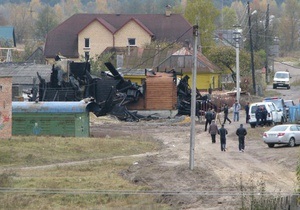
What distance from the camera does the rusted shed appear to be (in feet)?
206

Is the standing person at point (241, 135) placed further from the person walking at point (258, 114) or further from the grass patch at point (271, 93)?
the grass patch at point (271, 93)

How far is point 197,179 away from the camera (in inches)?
1320

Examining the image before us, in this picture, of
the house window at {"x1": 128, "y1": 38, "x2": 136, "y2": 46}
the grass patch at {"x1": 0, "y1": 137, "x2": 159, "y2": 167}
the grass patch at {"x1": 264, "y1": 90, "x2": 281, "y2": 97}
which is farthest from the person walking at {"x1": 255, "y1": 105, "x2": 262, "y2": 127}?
the house window at {"x1": 128, "y1": 38, "x2": 136, "y2": 46}

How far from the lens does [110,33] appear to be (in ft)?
334

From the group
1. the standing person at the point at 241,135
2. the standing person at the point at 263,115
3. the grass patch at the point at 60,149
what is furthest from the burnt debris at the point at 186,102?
the standing person at the point at 241,135

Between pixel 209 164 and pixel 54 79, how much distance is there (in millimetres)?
25574

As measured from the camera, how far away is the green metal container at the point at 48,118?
163 feet

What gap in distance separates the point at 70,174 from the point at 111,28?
220ft

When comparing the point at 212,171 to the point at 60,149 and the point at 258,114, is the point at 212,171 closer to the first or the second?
the point at 60,149

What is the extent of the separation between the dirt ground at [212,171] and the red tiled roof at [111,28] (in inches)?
2091

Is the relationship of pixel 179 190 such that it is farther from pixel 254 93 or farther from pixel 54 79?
pixel 254 93

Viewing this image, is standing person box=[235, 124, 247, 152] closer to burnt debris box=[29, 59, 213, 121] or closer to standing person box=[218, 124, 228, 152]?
standing person box=[218, 124, 228, 152]

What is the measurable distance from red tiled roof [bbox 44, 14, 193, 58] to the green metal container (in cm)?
5191

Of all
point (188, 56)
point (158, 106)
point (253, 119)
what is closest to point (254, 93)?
point (188, 56)
